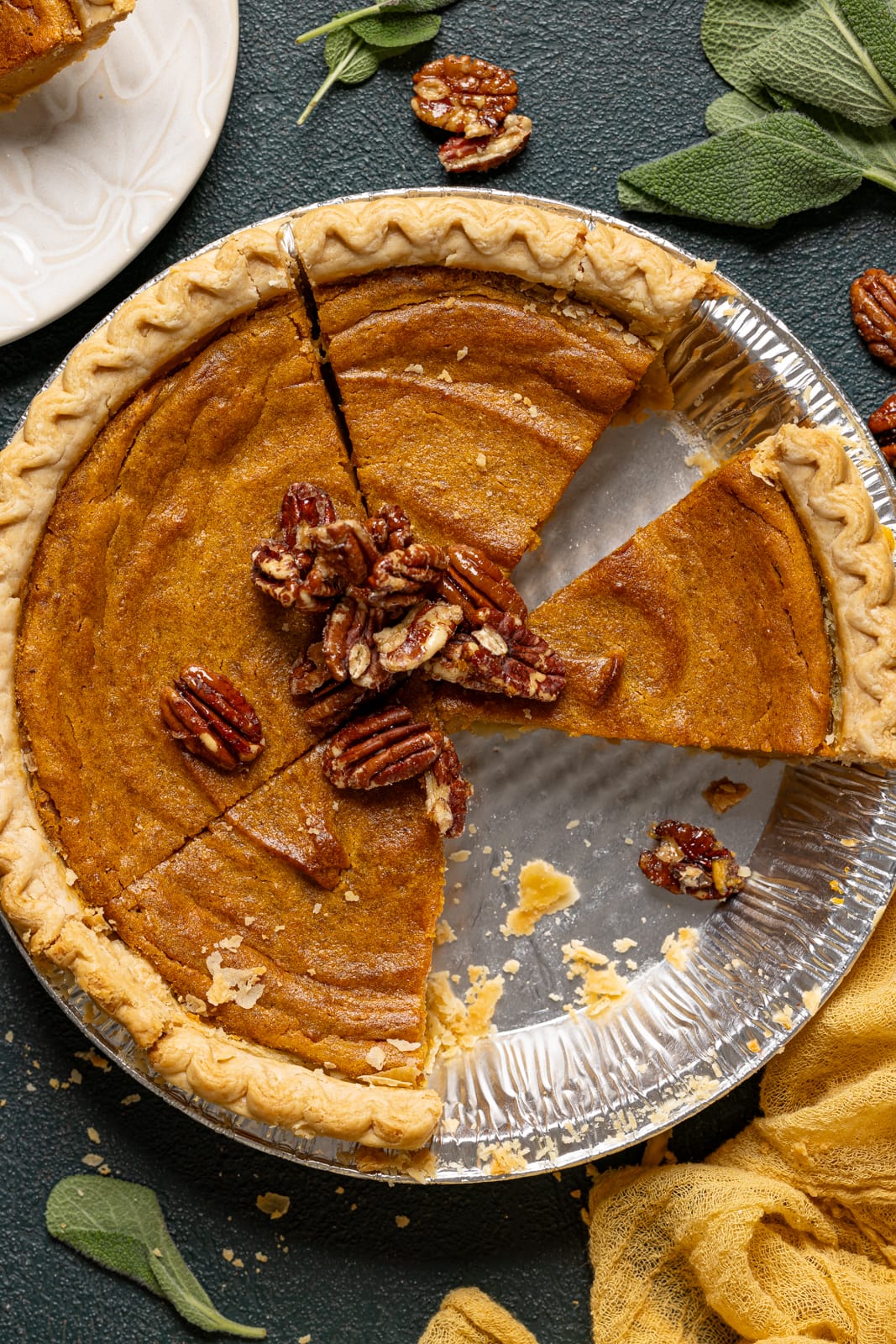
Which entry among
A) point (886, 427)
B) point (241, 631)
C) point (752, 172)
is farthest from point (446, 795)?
point (752, 172)

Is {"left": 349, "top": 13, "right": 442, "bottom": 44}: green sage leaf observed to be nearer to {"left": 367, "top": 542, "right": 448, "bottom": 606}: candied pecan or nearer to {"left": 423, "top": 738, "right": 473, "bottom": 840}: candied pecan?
{"left": 367, "top": 542, "right": 448, "bottom": 606}: candied pecan

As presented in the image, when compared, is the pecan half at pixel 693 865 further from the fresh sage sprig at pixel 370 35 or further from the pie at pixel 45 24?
the pie at pixel 45 24

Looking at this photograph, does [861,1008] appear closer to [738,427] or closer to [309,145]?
[738,427]

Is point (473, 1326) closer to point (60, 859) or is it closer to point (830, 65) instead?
point (60, 859)

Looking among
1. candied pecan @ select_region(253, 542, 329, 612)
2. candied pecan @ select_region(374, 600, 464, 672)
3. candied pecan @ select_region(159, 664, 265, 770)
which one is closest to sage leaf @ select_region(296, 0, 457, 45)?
candied pecan @ select_region(253, 542, 329, 612)

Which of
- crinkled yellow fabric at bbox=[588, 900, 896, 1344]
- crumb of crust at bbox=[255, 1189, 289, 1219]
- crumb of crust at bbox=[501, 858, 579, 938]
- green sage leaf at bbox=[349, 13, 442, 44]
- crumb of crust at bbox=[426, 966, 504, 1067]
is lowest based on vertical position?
crinkled yellow fabric at bbox=[588, 900, 896, 1344]

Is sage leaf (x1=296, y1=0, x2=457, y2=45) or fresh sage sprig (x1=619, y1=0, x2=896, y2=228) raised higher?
sage leaf (x1=296, y1=0, x2=457, y2=45)
